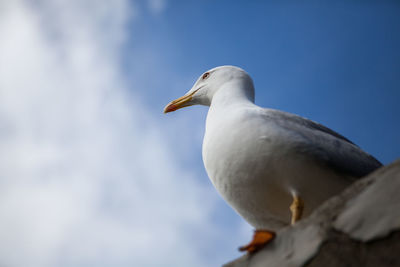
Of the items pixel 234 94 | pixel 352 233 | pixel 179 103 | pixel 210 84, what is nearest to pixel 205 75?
pixel 210 84

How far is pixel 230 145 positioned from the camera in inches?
124

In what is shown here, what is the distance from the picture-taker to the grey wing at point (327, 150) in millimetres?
2955

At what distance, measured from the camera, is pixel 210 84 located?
461cm

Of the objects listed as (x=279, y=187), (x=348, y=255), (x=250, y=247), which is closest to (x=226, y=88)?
(x=279, y=187)

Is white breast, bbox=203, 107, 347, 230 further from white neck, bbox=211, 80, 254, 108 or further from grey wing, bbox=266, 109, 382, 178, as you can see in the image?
white neck, bbox=211, 80, 254, 108

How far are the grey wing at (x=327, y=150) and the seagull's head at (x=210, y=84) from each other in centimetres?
104

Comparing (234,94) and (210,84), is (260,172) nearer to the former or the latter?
(234,94)

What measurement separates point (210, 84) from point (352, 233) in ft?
9.56

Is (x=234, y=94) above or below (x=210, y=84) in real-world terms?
below

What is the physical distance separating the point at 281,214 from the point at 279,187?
1.05ft

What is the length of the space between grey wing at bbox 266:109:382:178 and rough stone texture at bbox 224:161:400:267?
85 centimetres

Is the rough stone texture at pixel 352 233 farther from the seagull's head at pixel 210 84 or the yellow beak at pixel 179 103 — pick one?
the yellow beak at pixel 179 103

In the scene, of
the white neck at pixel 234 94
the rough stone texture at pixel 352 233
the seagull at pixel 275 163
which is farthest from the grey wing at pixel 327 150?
the rough stone texture at pixel 352 233

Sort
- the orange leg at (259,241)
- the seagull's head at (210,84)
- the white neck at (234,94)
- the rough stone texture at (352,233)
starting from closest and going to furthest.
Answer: the rough stone texture at (352,233)
the orange leg at (259,241)
the white neck at (234,94)
the seagull's head at (210,84)
